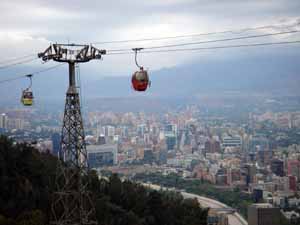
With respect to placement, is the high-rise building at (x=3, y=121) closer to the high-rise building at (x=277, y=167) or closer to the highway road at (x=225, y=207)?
the highway road at (x=225, y=207)

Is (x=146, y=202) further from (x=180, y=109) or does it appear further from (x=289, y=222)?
(x=180, y=109)

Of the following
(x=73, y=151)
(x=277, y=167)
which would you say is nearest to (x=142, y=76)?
(x=73, y=151)

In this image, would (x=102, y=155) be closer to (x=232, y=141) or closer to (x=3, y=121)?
(x=3, y=121)

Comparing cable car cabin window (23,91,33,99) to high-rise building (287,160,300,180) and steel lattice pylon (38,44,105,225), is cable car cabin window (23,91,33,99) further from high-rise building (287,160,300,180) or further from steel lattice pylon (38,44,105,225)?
high-rise building (287,160,300,180)

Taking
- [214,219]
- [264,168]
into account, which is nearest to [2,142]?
[214,219]

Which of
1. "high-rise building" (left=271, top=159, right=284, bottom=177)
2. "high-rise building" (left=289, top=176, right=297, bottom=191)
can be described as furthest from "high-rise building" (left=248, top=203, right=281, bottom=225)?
"high-rise building" (left=271, top=159, right=284, bottom=177)

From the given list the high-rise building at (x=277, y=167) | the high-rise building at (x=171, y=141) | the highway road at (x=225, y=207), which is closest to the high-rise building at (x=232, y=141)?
the high-rise building at (x=171, y=141)
